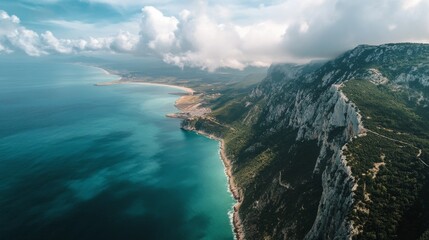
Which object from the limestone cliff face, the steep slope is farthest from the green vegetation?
the limestone cliff face

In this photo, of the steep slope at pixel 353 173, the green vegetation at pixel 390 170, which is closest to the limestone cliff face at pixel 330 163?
the steep slope at pixel 353 173

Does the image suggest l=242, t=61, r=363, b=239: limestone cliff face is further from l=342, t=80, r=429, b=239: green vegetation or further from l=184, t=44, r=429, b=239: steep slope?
l=342, t=80, r=429, b=239: green vegetation

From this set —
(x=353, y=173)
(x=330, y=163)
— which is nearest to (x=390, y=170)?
(x=353, y=173)

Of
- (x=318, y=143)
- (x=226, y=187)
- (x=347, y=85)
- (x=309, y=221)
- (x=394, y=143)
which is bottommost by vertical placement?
(x=226, y=187)

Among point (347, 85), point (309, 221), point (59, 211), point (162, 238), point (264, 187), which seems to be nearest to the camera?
point (309, 221)

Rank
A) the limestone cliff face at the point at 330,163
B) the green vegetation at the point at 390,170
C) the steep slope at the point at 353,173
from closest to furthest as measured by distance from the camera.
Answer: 1. the green vegetation at the point at 390,170
2. the steep slope at the point at 353,173
3. the limestone cliff face at the point at 330,163

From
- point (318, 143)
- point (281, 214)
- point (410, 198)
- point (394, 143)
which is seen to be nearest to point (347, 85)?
point (318, 143)

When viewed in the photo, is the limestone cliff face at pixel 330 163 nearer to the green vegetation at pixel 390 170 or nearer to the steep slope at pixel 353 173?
the steep slope at pixel 353 173

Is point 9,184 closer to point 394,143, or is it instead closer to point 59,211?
point 59,211
